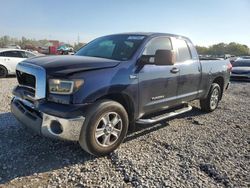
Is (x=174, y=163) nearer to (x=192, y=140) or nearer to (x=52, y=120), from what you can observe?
(x=192, y=140)

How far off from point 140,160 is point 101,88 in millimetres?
1179

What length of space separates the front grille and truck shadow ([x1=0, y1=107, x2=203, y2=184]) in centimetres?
95

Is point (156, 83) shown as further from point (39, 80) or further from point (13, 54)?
point (13, 54)

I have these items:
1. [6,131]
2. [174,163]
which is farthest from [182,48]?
[6,131]

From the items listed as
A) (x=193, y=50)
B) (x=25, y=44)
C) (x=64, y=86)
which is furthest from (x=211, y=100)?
(x=25, y=44)

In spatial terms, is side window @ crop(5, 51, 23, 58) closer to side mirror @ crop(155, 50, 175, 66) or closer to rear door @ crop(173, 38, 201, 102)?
rear door @ crop(173, 38, 201, 102)

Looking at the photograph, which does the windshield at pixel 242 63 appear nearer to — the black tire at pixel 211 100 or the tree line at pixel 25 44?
the black tire at pixel 211 100

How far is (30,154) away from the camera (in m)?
3.84

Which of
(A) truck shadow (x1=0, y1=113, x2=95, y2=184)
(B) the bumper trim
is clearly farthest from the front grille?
(A) truck shadow (x1=0, y1=113, x2=95, y2=184)

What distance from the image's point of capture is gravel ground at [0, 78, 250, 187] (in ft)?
10.7

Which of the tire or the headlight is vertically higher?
the headlight

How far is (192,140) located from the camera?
4.75 metres

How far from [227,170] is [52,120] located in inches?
97.5

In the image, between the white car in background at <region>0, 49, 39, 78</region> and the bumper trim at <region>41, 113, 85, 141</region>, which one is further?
the white car in background at <region>0, 49, 39, 78</region>
